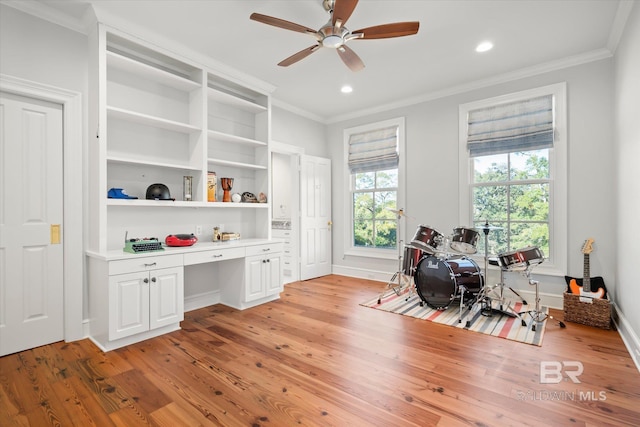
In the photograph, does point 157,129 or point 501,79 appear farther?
point 501,79

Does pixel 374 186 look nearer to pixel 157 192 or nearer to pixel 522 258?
pixel 522 258

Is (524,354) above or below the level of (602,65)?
below

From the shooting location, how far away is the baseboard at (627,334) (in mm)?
2359

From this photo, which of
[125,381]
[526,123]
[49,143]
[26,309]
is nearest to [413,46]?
[526,123]

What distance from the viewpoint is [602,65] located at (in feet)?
11.1

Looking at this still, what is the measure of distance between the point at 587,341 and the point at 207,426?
3.11 metres

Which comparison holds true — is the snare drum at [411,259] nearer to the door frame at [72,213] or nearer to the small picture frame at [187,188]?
the small picture frame at [187,188]

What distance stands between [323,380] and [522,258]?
2.26 meters

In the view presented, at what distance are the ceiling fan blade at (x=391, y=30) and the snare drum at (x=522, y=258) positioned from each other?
7.42ft

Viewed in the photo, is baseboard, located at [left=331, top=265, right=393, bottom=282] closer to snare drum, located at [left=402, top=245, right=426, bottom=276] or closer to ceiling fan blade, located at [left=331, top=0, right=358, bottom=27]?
snare drum, located at [left=402, top=245, right=426, bottom=276]

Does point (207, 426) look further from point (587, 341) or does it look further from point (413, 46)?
point (413, 46)

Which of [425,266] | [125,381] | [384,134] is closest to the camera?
[125,381]

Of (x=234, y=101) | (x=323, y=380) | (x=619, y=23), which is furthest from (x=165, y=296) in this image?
(x=619, y=23)

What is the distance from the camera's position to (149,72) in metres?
3.10
